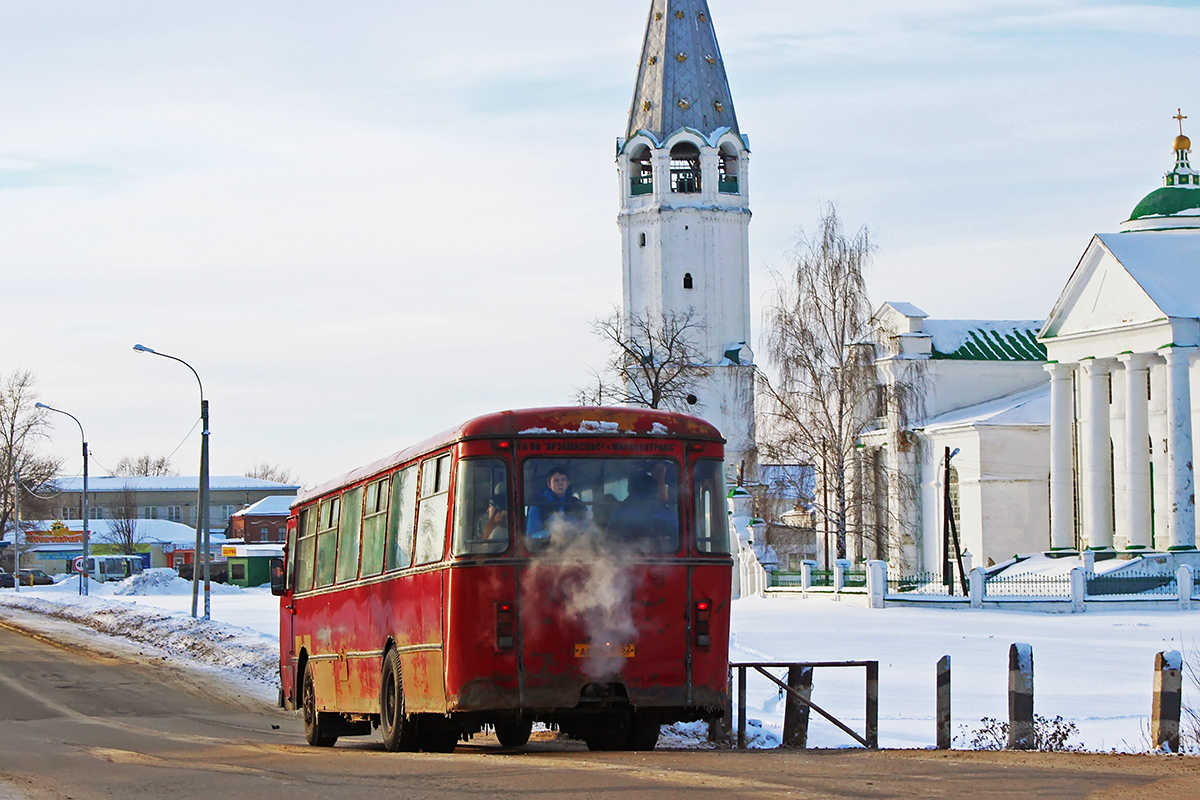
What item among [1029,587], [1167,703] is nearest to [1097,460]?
[1029,587]

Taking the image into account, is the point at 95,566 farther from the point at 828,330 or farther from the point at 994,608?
the point at 994,608

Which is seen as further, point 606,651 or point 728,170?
point 728,170

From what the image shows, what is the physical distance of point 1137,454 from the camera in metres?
51.7

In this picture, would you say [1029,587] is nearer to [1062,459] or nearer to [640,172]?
[1062,459]

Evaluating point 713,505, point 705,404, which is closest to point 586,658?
point 713,505

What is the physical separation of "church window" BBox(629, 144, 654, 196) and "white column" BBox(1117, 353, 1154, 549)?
36.4 metres

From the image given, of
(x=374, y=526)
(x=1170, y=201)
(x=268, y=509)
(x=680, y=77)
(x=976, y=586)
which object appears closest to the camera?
(x=374, y=526)

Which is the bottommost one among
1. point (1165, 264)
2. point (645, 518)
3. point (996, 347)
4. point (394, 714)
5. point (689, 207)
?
point (394, 714)

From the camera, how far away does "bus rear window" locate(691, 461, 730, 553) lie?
13352 millimetres

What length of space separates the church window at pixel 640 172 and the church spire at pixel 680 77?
1020mm

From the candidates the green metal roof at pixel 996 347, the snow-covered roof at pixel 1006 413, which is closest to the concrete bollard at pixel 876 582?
the snow-covered roof at pixel 1006 413

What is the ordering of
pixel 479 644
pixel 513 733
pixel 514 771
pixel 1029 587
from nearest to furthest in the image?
pixel 514 771 → pixel 479 644 → pixel 513 733 → pixel 1029 587

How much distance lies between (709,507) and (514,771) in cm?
300

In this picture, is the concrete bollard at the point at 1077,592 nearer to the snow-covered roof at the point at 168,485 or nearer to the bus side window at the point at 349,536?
the bus side window at the point at 349,536
